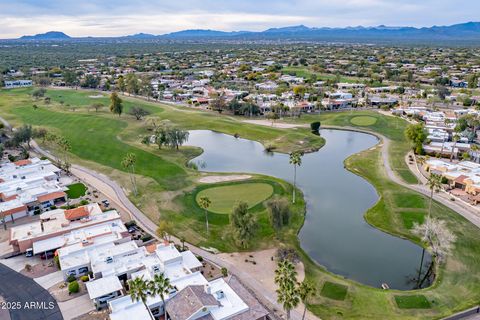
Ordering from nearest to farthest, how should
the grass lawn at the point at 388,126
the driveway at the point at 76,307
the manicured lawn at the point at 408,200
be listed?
the driveway at the point at 76,307
the manicured lawn at the point at 408,200
the grass lawn at the point at 388,126

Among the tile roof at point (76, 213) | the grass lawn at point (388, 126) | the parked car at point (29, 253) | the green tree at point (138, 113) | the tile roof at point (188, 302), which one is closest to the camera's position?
the tile roof at point (188, 302)

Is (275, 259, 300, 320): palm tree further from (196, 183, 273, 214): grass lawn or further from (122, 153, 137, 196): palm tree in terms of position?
(122, 153, 137, 196): palm tree

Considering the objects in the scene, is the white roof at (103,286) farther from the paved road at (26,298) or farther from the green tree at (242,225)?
the green tree at (242,225)

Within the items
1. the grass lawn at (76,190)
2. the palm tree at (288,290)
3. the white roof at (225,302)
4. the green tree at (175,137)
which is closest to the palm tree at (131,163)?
the grass lawn at (76,190)

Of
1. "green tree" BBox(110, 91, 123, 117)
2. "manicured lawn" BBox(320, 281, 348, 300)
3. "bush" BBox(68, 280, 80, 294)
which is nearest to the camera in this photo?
"bush" BBox(68, 280, 80, 294)

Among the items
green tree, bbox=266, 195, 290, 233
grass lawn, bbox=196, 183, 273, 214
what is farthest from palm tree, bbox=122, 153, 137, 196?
green tree, bbox=266, 195, 290, 233

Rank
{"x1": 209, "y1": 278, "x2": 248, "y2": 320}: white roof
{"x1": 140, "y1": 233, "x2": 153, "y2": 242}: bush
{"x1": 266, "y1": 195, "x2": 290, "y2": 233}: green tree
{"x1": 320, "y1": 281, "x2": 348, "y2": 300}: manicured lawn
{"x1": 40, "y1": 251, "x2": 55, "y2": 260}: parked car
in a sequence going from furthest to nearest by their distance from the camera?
{"x1": 140, "y1": 233, "x2": 153, "y2": 242}: bush → {"x1": 266, "y1": 195, "x2": 290, "y2": 233}: green tree → {"x1": 40, "y1": 251, "x2": 55, "y2": 260}: parked car → {"x1": 320, "y1": 281, "x2": 348, "y2": 300}: manicured lawn → {"x1": 209, "y1": 278, "x2": 248, "y2": 320}: white roof
